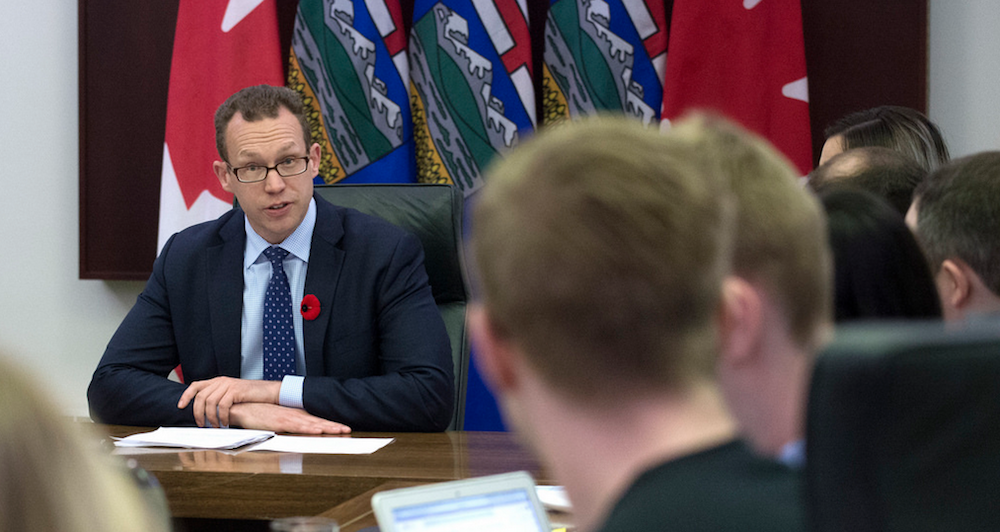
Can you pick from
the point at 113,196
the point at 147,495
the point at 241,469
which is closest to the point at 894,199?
the point at 241,469

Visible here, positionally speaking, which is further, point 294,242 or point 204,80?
point 204,80

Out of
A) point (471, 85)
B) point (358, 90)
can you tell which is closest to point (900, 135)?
point (471, 85)

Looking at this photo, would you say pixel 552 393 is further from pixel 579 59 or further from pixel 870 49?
pixel 870 49

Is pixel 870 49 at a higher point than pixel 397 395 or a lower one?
higher

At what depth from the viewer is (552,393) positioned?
0.66 meters

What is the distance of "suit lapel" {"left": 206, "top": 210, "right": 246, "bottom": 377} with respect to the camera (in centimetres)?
247

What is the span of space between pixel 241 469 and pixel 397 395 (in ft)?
1.81

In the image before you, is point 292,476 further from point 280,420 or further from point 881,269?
point 881,269

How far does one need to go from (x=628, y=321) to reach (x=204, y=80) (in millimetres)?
3256

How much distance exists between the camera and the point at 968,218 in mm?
1393

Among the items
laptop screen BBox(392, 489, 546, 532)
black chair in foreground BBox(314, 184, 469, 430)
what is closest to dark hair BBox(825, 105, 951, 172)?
black chair in foreground BBox(314, 184, 469, 430)

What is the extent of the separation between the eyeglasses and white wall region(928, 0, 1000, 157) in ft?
7.31

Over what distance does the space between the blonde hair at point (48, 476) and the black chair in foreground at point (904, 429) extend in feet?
1.28

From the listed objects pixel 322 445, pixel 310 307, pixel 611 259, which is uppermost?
pixel 611 259
